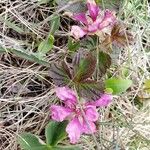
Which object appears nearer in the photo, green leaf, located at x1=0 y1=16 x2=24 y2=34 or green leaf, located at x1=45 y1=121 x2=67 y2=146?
green leaf, located at x1=45 y1=121 x2=67 y2=146

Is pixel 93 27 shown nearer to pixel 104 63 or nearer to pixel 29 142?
pixel 104 63

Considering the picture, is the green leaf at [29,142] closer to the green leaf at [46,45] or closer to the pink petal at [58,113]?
the pink petal at [58,113]

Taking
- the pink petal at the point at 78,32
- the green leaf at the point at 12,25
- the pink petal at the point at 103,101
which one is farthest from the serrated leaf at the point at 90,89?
the green leaf at the point at 12,25

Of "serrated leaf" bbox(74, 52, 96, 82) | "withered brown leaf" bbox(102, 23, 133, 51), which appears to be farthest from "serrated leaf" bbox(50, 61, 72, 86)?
"withered brown leaf" bbox(102, 23, 133, 51)

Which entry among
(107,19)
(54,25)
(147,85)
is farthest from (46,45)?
(147,85)

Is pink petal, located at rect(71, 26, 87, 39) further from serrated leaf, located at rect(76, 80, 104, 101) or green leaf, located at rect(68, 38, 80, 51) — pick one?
serrated leaf, located at rect(76, 80, 104, 101)

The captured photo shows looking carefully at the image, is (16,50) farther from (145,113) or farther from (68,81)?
(145,113)
